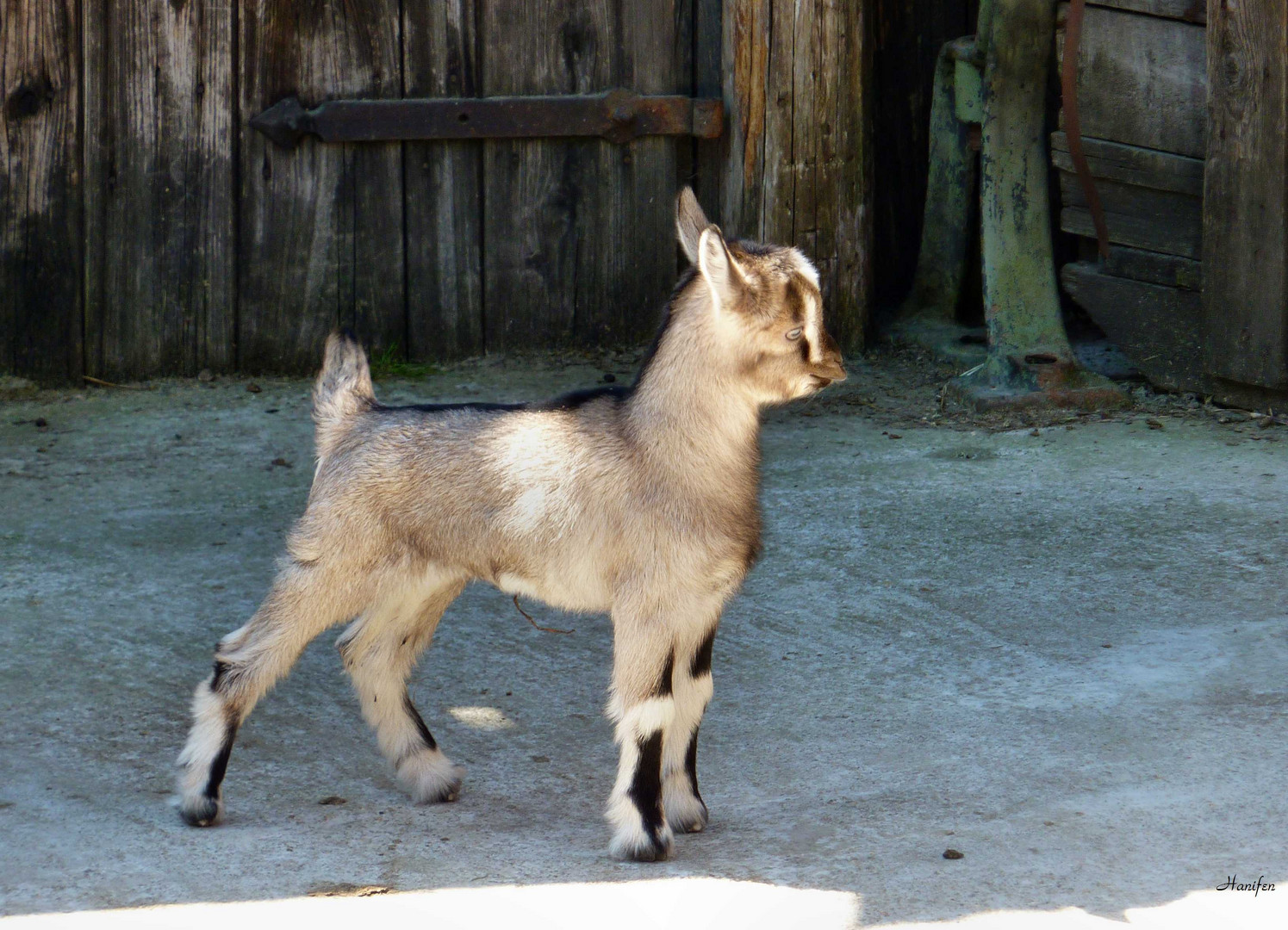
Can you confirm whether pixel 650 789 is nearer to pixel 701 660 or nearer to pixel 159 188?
pixel 701 660

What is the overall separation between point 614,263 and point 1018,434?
2.04 meters

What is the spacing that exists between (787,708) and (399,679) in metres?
1.06

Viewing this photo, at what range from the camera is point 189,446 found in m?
6.41

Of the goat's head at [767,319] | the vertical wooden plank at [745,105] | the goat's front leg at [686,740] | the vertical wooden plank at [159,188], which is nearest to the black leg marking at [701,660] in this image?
the goat's front leg at [686,740]

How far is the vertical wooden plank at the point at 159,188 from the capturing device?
6848 millimetres

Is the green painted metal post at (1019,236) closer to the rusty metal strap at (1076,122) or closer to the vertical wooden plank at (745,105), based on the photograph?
the rusty metal strap at (1076,122)

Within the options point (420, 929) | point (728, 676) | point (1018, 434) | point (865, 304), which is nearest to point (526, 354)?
point (865, 304)

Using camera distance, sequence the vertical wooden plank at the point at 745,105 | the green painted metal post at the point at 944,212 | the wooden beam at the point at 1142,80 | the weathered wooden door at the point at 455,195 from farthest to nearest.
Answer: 1. the green painted metal post at the point at 944,212
2. the weathered wooden door at the point at 455,195
3. the vertical wooden plank at the point at 745,105
4. the wooden beam at the point at 1142,80

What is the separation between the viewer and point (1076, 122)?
6.78 metres

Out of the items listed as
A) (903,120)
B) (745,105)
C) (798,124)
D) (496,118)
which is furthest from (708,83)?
(903,120)

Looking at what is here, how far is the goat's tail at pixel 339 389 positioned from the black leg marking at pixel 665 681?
995 mm

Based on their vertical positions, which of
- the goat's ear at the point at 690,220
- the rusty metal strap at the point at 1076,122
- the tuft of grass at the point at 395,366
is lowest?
the tuft of grass at the point at 395,366

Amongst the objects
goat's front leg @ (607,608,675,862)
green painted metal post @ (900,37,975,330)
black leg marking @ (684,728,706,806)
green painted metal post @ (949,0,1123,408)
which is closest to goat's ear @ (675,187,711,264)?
goat's front leg @ (607,608,675,862)

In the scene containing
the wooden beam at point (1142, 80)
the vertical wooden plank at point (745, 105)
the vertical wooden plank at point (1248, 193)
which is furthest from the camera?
the vertical wooden plank at point (745, 105)
